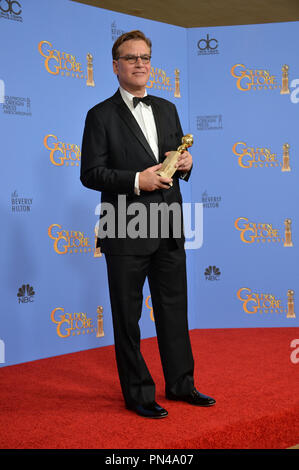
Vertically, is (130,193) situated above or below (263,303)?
above

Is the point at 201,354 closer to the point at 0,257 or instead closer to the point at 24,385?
the point at 24,385

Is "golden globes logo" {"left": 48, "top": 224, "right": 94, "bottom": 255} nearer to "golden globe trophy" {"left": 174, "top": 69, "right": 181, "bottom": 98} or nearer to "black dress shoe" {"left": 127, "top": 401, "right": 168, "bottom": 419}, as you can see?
"golden globe trophy" {"left": 174, "top": 69, "right": 181, "bottom": 98}

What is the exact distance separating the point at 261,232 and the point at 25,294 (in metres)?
1.83

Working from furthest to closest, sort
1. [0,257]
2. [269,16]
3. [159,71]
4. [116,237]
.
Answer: [269,16]
[159,71]
[0,257]
[116,237]

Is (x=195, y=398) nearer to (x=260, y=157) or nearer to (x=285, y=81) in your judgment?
(x=260, y=157)

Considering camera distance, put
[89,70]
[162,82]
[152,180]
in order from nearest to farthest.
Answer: [152,180], [89,70], [162,82]

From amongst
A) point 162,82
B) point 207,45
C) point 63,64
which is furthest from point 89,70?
point 207,45

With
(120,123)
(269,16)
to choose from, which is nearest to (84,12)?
(120,123)

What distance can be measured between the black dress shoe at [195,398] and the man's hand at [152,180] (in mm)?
977

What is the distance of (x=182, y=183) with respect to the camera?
13.7ft

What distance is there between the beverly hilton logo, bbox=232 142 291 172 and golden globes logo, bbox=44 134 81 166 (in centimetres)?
125

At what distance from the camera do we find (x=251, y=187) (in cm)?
421

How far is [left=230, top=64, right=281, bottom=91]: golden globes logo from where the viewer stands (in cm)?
417

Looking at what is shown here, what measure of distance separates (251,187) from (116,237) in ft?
6.66
